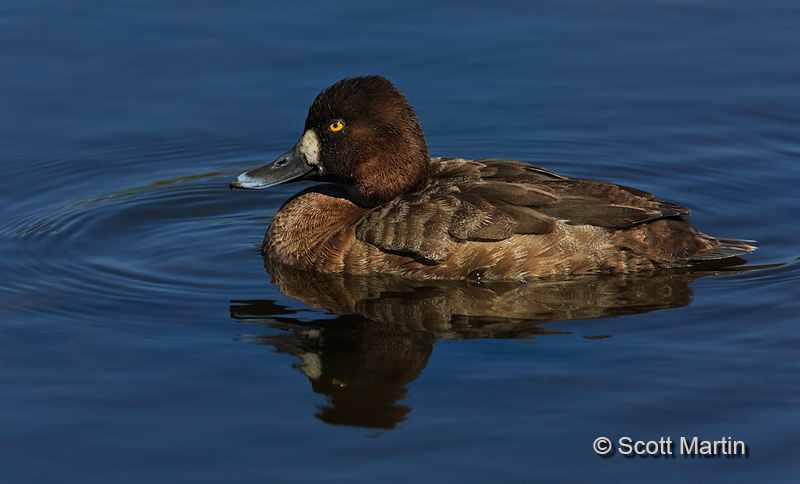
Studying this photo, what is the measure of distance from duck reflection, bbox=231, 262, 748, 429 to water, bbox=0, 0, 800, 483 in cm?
2

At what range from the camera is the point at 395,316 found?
6.85 metres

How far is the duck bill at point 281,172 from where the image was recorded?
798 cm

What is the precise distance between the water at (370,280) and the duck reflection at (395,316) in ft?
0.07

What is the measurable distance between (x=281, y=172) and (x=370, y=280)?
1.19 meters

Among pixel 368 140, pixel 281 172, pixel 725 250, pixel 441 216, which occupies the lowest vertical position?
pixel 725 250

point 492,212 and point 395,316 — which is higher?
point 492,212

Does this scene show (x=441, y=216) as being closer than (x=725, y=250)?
Yes

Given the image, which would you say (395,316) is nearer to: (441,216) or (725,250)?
(441,216)

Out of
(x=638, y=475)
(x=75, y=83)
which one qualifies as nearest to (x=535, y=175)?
(x=638, y=475)

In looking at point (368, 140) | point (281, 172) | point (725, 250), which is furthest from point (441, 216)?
point (725, 250)

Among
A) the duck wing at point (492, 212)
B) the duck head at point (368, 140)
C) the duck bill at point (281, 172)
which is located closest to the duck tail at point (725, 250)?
the duck wing at point (492, 212)

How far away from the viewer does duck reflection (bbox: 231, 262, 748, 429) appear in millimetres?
5879

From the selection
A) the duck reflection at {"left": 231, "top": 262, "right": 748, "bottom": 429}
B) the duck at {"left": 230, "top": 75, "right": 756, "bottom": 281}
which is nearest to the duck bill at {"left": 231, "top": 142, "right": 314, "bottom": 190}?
the duck at {"left": 230, "top": 75, "right": 756, "bottom": 281}

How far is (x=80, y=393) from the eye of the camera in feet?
19.0
